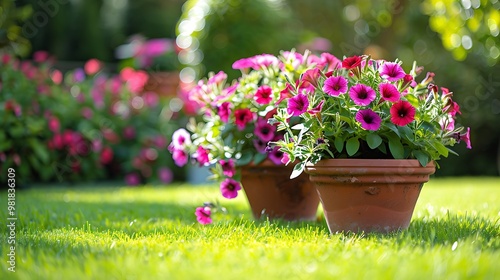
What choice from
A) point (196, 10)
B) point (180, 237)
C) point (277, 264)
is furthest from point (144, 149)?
point (277, 264)

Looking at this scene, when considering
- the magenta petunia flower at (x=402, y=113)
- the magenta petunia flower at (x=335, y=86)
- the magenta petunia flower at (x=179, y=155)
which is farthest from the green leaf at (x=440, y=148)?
the magenta petunia flower at (x=179, y=155)

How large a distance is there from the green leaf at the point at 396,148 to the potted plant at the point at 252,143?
2.20 feet

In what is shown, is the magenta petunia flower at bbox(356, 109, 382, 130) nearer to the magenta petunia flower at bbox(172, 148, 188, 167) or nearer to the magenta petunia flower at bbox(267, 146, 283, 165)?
the magenta petunia flower at bbox(267, 146, 283, 165)

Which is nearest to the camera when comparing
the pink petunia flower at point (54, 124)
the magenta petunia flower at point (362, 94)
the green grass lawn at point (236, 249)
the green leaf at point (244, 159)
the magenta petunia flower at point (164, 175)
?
the green grass lawn at point (236, 249)

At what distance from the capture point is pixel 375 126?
7.76 ft

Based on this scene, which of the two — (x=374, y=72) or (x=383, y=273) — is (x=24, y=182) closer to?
(x=374, y=72)

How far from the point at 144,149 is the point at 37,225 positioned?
3494 millimetres

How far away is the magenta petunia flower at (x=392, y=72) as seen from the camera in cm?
244

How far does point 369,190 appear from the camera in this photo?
246 centimetres

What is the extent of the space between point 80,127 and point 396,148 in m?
4.07

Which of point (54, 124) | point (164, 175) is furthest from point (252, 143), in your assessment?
point (164, 175)

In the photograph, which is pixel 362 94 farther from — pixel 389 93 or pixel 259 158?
pixel 259 158

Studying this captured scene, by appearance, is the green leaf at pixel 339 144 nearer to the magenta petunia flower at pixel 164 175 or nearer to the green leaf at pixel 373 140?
the green leaf at pixel 373 140

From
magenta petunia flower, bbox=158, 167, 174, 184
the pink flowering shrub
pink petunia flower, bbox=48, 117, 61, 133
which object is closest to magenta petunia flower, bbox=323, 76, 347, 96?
the pink flowering shrub
